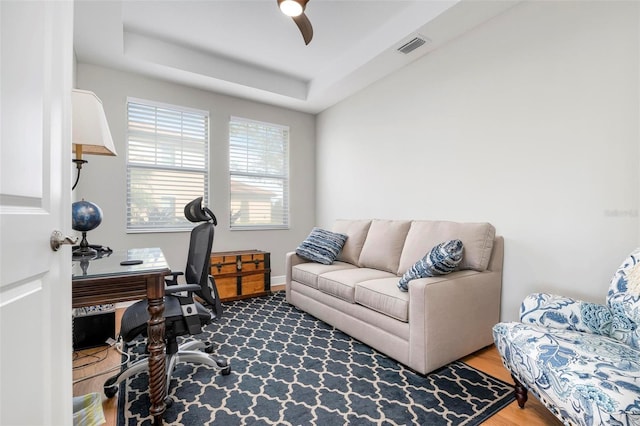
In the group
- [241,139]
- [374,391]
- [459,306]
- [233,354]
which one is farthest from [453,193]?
[241,139]

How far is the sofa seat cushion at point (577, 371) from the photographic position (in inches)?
41.3

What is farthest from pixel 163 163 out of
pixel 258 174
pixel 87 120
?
pixel 87 120

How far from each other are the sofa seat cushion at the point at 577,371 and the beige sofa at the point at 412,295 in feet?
1.54

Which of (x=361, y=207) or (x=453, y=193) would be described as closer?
(x=453, y=193)

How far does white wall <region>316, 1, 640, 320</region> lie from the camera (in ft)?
6.31

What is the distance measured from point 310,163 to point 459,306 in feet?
10.7

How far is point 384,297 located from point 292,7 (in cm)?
199

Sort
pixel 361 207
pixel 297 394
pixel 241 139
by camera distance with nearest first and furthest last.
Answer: pixel 297 394 → pixel 361 207 → pixel 241 139

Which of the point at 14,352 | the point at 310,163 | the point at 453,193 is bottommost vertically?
the point at 14,352

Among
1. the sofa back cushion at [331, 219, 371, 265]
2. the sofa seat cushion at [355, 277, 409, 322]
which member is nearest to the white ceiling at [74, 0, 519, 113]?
the sofa back cushion at [331, 219, 371, 265]

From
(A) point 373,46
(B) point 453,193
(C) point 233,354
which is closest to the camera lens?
(C) point 233,354

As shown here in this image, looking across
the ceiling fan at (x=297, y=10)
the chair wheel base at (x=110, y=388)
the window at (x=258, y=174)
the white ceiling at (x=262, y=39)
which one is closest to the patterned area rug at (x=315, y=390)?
the chair wheel base at (x=110, y=388)

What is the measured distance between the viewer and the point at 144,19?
9.30 feet

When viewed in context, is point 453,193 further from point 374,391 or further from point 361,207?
point 374,391
